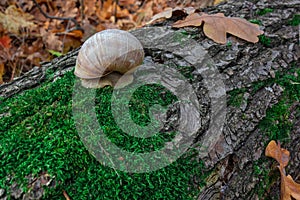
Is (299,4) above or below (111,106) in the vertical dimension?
below

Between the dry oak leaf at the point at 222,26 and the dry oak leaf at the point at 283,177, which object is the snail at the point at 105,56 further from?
the dry oak leaf at the point at 283,177

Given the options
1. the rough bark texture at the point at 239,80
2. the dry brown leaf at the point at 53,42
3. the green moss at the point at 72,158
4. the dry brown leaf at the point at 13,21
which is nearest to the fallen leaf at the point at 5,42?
the dry brown leaf at the point at 13,21

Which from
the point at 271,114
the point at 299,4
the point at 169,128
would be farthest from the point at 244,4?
the point at 169,128

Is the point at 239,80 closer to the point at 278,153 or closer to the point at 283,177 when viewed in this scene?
the point at 278,153

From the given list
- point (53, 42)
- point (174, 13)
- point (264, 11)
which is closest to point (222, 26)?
point (174, 13)

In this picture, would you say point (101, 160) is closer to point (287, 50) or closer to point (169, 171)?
point (169, 171)

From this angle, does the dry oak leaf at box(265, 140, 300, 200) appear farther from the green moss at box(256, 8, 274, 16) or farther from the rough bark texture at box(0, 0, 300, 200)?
the green moss at box(256, 8, 274, 16)

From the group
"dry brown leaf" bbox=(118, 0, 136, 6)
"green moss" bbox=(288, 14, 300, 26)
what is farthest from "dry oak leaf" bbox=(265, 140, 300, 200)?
"dry brown leaf" bbox=(118, 0, 136, 6)

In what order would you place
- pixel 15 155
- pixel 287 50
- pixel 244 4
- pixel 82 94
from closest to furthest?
pixel 15 155 → pixel 82 94 → pixel 287 50 → pixel 244 4
